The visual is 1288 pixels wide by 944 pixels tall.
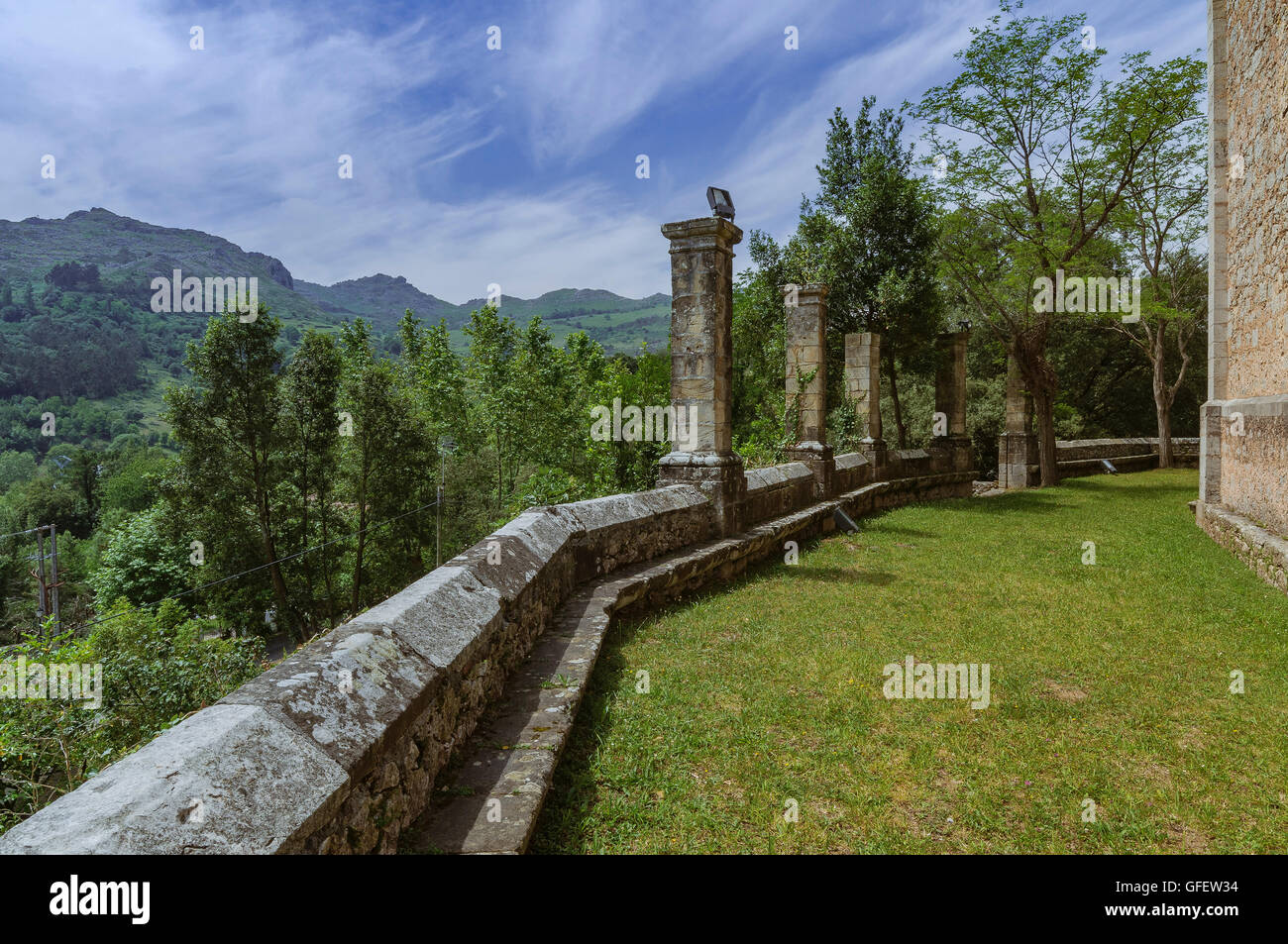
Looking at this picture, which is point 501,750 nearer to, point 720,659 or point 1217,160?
point 720,659

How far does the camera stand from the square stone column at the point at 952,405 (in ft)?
54.5

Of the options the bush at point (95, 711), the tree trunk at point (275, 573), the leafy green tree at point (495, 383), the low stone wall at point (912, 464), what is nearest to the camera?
the bush at point (95, 711)

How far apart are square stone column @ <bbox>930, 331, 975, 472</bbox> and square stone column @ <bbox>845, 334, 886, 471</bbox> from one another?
11.2 feet

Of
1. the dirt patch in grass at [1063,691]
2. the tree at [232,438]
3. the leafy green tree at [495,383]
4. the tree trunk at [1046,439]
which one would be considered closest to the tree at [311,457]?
the tree at [232,438]

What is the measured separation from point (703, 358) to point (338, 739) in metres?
5.97

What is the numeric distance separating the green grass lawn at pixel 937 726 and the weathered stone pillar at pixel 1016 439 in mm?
13850

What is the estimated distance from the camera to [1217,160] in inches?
368

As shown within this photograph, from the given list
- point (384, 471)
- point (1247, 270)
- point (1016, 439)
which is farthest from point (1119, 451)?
point (384, 471)

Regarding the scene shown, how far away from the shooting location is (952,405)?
16.8 meters

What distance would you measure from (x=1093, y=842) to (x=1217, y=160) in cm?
1073

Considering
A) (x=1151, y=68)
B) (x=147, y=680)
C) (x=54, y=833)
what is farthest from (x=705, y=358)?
(x=1151, y=68)

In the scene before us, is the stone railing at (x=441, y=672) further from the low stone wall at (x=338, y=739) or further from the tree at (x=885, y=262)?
the tree at (x=885, y=262)

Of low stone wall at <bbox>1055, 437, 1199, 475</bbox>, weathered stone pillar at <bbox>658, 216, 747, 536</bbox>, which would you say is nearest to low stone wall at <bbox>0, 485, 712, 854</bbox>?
weathered stone pillar at <bbox>658, 216, 747, 536</bbox>

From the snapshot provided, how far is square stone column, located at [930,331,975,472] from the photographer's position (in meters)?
16.6
